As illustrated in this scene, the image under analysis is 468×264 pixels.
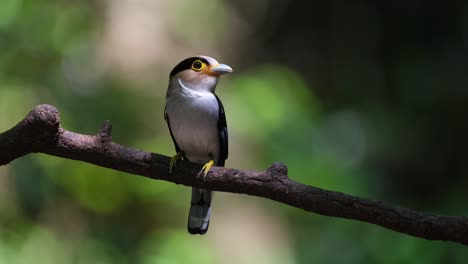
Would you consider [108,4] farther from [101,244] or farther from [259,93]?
[101,244]

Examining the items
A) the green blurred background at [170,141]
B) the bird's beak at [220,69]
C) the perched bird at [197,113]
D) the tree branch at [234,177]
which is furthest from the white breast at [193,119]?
the green blurred background at [170,141]

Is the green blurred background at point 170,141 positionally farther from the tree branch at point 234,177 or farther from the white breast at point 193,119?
the tree branch at point 234,177

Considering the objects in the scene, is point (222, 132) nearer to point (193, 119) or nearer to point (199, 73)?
point (193, 119)

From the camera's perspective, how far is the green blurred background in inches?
204

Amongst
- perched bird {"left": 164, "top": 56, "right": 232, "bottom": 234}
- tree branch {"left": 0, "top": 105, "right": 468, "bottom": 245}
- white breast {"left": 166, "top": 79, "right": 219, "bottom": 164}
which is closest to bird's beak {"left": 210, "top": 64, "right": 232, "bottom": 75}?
perched bird {"left": 164, "top": 56, "right": 232, "bottom": 234}

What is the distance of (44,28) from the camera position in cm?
552

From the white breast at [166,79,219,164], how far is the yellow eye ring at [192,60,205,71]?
13 cm

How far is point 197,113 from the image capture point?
4012 millimetres

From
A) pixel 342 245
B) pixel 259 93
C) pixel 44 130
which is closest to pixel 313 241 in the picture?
pixel 342 245

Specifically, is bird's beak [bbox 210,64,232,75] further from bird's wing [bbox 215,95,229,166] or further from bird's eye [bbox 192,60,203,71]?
bird's wing [bbox 215,95,229,166]

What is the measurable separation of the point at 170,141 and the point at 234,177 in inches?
92.9

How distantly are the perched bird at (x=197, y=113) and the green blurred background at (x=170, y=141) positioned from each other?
943mm

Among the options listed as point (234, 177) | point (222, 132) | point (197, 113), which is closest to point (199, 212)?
point (222, 132)

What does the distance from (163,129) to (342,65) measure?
251 centimetres
